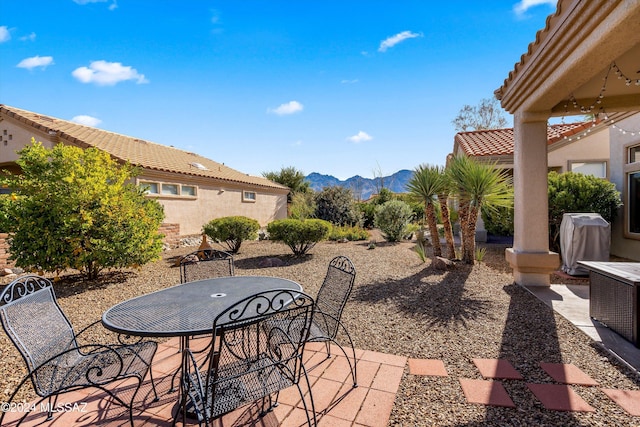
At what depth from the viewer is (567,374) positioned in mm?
2742

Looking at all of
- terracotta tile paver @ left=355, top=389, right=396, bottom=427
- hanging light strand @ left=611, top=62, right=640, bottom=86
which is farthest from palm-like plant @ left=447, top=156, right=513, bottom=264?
terracotta tile paver @ left=355, top=389, right=396, bottom=427

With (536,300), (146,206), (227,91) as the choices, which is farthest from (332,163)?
(536,300)

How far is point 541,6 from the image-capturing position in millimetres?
6379

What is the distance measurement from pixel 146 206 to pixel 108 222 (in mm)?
1068

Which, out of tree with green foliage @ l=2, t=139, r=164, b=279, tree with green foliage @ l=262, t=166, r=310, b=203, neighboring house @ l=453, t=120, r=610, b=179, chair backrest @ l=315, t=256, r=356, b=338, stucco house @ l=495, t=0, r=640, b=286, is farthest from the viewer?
tree with green foliage @ l=262, t=166, r=310, b=203

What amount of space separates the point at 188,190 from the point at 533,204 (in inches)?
483

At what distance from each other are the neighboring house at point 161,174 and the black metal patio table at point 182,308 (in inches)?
277

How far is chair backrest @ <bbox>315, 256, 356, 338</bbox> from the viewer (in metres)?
2.88

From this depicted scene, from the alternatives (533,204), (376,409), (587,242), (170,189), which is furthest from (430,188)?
(170,189)

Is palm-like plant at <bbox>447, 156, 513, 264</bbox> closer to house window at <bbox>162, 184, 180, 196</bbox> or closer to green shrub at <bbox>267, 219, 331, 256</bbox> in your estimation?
green shrub at <bbox>267, 219, 331, 256</bbox>

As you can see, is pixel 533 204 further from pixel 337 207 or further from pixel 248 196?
pixel 248 196

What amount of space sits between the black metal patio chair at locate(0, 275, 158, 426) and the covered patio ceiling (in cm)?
513

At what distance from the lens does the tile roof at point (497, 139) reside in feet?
32.4

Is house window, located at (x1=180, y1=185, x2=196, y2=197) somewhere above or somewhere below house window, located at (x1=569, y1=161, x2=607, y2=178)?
below
